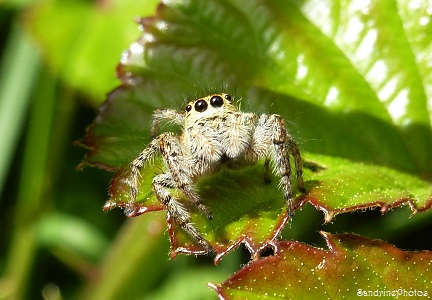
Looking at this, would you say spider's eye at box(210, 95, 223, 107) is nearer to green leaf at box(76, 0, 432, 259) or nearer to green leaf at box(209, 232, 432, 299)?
green leaf at box(76, 0, 432, 259)

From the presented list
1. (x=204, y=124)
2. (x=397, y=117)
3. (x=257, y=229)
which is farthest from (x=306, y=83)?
(x=257, y=229)

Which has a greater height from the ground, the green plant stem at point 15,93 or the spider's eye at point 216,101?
the green plant stem at point 15,93

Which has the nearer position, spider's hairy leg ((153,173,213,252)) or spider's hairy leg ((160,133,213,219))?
spider's hairy leg ((153,173,213,252))

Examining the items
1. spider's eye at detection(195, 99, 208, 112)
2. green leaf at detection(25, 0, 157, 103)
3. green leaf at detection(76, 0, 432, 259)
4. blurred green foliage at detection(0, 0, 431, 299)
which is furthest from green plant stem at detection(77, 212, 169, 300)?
green leaf at detection(25, 0, 157, 103)

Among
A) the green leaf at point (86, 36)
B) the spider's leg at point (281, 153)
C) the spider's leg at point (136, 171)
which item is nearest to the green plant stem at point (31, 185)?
the green leaf at point (86, 36)

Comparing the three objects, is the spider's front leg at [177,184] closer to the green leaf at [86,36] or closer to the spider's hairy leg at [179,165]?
the spider's hairy leg at [179,165]

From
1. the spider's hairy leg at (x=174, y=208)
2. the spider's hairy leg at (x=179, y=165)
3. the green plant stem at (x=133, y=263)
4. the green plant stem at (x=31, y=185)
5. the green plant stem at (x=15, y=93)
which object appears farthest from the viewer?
the green plant stem at (x=15, y=93)

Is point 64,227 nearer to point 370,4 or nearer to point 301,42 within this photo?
point 301,42
